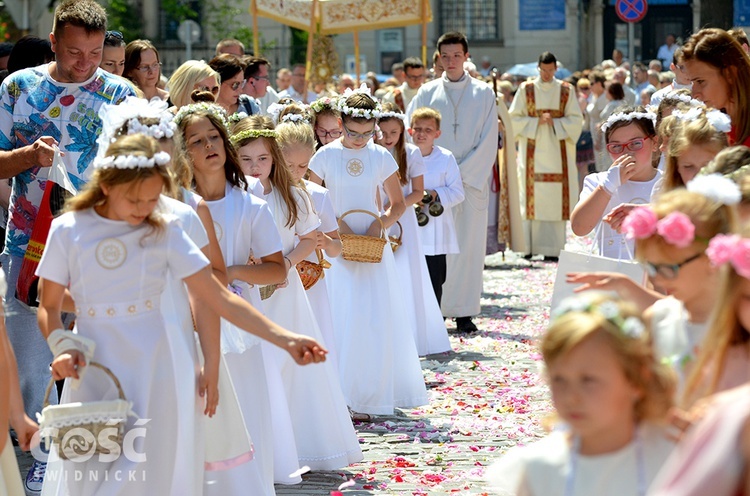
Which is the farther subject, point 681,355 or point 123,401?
point 123,401

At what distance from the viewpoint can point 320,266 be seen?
726 cm

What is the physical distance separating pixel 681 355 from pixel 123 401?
1.85 meters

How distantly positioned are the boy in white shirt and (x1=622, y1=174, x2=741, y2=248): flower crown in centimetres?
669

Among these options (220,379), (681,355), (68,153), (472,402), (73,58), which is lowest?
(472,402)

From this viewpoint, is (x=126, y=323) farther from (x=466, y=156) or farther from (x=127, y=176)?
(x=466, y=156)

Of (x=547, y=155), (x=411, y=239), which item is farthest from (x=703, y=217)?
(x=547, y=155)

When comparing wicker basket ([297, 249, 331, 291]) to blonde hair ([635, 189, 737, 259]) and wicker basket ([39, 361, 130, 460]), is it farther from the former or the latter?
blonde hair ([635, 189, 737, 259])

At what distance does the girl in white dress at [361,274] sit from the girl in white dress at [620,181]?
5.69ft

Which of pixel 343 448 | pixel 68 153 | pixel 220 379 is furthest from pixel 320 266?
pixel 220 379

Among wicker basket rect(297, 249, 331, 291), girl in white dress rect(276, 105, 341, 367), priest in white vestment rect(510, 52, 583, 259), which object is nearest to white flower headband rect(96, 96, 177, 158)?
girl in white dress rect(276, 105, 341, 367)

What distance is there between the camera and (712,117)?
5.70m

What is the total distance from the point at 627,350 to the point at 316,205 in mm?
4182

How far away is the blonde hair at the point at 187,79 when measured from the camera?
842 cm

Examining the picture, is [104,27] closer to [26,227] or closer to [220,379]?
[26,227]
